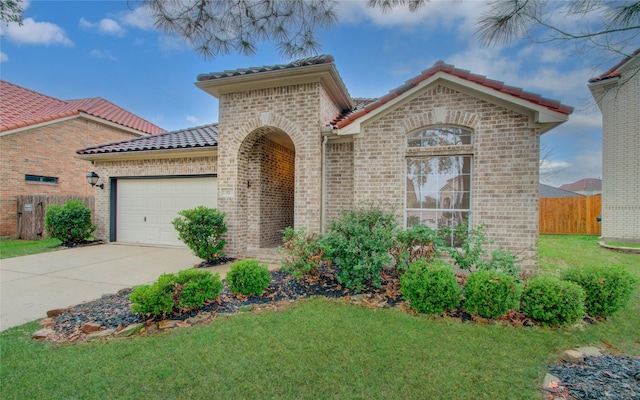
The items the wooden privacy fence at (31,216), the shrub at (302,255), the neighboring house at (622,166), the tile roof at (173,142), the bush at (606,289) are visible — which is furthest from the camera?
the wooden privacy fence at (31,216)

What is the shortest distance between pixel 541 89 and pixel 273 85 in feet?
20.2

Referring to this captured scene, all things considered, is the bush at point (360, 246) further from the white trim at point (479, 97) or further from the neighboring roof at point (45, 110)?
the neighboring roof at point (45, 110)

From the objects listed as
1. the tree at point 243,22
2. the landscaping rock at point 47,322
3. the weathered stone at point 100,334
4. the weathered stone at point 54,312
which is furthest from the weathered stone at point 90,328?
the tree at point 243,22

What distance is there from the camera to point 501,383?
2.62 meters

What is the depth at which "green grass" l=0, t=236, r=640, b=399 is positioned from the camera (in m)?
2.53

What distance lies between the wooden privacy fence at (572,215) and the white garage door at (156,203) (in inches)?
688

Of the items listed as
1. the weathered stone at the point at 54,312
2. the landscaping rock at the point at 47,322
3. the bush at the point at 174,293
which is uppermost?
the bush at the point at 174,293

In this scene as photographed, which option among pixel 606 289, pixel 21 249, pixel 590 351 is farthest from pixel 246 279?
pixel 21 249

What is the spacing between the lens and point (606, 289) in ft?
13.4

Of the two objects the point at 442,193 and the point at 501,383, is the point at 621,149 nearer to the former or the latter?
the point at 442,193

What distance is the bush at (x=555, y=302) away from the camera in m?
3.76

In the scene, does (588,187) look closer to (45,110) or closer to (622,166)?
(622,166)

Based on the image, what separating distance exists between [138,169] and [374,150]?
A: 28.4 ft

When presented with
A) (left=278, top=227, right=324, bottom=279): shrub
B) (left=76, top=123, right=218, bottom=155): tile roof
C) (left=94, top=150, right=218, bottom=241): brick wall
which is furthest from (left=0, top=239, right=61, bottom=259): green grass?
(left=278, top=227, right=324, bottom=279): shrub
